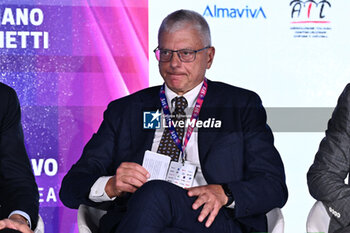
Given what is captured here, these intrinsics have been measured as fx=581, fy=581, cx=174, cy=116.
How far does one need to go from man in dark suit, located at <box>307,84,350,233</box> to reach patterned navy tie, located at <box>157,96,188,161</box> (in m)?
0.69

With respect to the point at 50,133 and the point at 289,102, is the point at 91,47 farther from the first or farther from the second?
the point at 289,102

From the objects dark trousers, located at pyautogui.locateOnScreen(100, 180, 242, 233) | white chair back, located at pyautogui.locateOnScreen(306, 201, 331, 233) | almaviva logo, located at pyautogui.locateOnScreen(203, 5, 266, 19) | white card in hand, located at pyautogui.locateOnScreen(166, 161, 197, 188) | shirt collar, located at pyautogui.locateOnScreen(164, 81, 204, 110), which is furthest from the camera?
almaviva logo, located at pyautogui.locateOnScreen(203, 5, 266, 19)

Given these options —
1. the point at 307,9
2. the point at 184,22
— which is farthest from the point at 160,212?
the point at 307,9

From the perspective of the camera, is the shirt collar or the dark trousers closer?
the dark trousers

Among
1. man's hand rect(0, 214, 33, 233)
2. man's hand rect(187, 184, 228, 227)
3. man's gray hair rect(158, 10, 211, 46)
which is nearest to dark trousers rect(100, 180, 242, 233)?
man's hand rect(187, 184, 228, 227)

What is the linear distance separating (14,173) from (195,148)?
0.93 metres

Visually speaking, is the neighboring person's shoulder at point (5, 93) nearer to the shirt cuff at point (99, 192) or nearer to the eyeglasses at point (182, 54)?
the shirt cuff at point (99, 192)

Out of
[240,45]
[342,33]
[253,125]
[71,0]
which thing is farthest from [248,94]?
[71,0]

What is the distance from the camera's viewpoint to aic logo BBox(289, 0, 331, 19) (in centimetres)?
377

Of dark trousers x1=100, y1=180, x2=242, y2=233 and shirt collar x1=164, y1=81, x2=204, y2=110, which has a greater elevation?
shirt collar x1=164, y1=81, x2=204, y2=110

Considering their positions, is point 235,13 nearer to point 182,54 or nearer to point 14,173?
point 182,54

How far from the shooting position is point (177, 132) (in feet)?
10.1

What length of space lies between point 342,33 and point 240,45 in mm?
685

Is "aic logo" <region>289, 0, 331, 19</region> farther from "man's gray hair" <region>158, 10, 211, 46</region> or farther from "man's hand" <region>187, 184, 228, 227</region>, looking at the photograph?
"man's hand" <region>187, 184, 228, 227</region>
